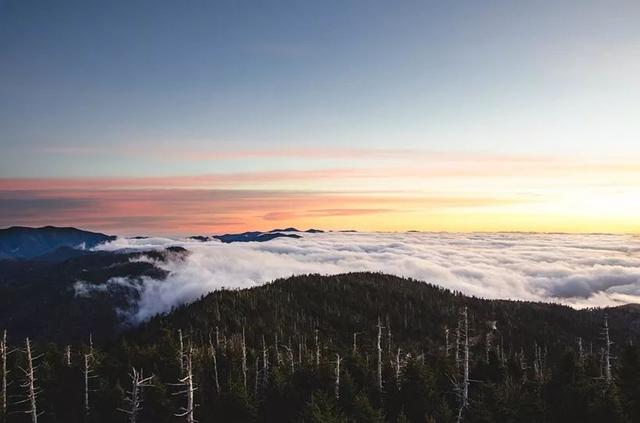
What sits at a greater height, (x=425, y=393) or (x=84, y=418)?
(x=425, y=393)

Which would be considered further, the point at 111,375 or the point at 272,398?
the point at 111,375

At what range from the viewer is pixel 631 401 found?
168 feet

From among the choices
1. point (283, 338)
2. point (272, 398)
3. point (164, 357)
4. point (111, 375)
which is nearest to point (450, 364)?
point (272, 398)

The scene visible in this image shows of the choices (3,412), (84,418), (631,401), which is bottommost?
(84,418)

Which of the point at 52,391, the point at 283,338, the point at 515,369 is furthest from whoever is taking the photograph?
the point at 283,338

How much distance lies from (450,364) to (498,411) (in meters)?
29.1

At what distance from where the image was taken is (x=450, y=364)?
74750 mm

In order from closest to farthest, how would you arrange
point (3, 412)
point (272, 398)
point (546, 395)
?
point (3, 412)
point (546, 395)
point (272, 398)

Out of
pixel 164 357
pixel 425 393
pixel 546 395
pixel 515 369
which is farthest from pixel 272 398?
pixel 515 369

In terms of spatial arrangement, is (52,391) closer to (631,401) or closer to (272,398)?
(272,398)

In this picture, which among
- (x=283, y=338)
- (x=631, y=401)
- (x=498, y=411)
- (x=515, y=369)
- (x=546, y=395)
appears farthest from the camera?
(x=283, y=338)

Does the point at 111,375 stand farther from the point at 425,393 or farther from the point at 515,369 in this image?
the point at 515,369

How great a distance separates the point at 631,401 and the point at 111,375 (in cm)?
7569

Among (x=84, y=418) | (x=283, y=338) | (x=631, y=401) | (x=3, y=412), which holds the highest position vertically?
(x=631, y=401)
